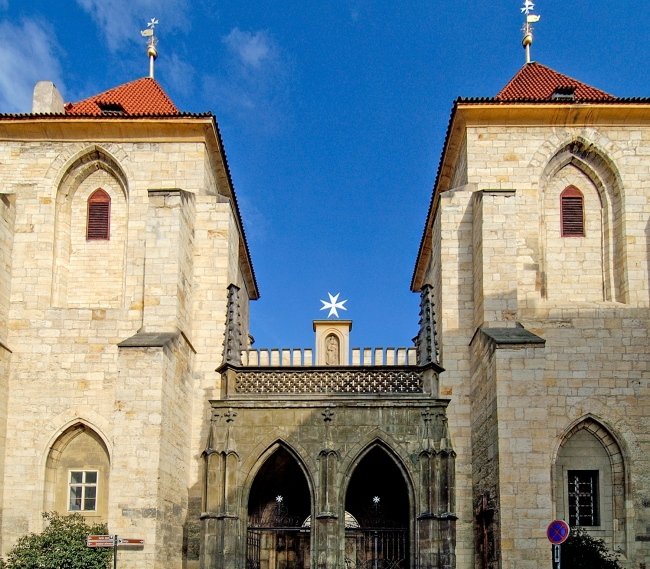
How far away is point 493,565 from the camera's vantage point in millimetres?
17547

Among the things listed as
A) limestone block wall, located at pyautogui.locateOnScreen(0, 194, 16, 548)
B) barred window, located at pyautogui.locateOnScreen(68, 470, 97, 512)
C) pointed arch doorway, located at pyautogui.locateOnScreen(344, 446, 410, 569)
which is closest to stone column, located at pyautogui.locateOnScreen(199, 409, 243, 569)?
pointed arch doorway, located at pyautogui.locateOnScreen(344, 446, 410, 569)

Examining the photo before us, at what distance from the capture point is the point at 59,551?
17594 mm

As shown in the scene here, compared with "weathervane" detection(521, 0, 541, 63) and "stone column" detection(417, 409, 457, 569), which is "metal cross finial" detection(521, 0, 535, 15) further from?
"stone column" detection(417, 409, 457, 569)

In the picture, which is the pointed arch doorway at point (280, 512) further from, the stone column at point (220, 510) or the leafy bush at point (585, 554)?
the leafy bush at point (585, 554)

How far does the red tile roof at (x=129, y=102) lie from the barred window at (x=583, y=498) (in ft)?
40.5

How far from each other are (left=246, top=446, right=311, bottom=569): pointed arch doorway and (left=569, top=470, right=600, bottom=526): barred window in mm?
5373

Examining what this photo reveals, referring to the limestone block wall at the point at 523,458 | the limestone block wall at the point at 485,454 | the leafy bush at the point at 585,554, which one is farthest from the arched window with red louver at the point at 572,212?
the leafy bush at the point at 585,554

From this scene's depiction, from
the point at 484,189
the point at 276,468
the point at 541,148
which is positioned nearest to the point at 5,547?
the point at 276,468

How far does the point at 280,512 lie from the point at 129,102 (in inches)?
426

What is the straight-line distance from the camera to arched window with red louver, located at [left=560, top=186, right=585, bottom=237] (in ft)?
70.2

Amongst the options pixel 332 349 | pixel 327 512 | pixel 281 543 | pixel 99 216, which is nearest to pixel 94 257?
pixel 99 216

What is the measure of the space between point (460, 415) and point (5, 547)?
9.63 meters

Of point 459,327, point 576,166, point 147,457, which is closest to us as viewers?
point 147,457

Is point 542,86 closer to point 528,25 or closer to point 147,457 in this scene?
point 528,25
